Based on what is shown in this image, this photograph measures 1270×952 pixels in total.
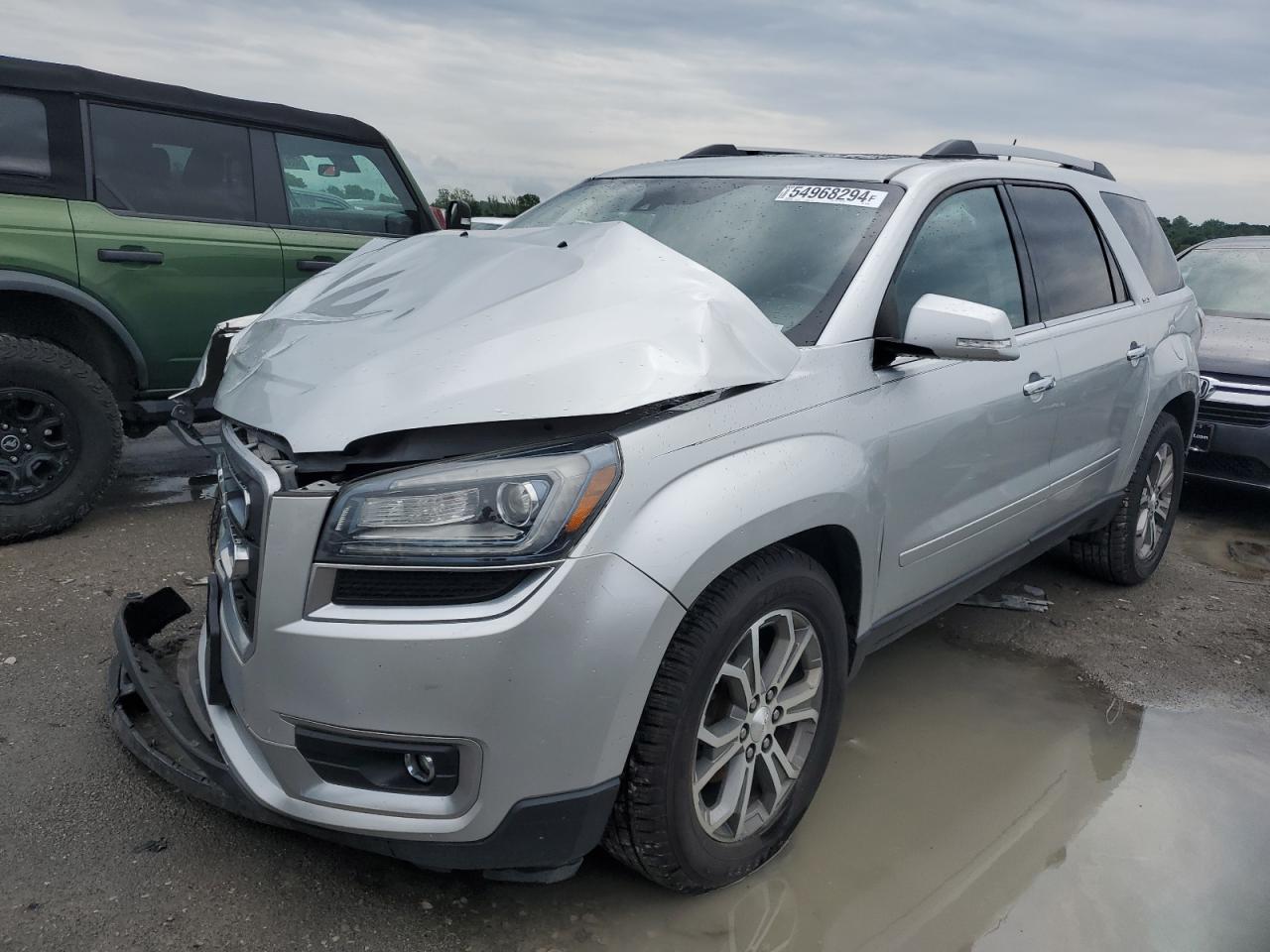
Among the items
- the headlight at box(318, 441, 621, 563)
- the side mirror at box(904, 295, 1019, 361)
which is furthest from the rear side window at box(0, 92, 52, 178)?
the side mirror at box(904, 295, 1019, 361)

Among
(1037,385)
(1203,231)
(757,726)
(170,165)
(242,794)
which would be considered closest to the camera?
(242,794)

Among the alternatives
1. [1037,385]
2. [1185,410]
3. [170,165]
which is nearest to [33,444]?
[170,165]

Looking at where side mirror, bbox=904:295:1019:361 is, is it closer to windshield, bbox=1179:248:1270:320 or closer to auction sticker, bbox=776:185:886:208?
auction sticker, bbox=776:185:886:208

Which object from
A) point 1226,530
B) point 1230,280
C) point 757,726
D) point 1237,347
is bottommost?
point 1226,530

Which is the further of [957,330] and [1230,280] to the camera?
[1230,280]

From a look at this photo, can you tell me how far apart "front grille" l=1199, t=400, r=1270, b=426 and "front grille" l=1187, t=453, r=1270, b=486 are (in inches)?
7.8

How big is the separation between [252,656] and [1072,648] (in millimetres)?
3196

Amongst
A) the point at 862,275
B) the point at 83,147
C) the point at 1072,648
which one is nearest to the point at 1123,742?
the point at 1072,648

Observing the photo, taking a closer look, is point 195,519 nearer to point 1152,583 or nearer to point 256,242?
point 256,242

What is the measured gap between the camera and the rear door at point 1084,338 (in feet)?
12.1

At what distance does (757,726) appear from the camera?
7.94ft

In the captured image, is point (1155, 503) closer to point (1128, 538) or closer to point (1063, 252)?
point (1128, 538)

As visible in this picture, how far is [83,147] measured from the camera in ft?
15.4

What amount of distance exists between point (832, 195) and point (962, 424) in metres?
0.76
